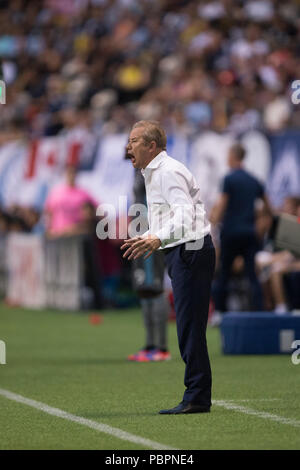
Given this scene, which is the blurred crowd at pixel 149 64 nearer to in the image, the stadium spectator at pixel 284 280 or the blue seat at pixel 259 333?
the stadium spectator at pixel 284 280

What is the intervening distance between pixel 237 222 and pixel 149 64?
10349 millimetres

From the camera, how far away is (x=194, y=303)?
7.40 metres

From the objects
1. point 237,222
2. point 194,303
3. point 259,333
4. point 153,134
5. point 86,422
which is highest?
point 153,134

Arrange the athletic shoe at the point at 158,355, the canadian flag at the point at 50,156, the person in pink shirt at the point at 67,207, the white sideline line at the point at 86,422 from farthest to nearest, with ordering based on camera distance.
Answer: the canadian flag at the point at 50,156
the person in pink shirt at the point at 67,207
the athletic shoe at the point at 158,355
the white sideline line at the point at 86,422

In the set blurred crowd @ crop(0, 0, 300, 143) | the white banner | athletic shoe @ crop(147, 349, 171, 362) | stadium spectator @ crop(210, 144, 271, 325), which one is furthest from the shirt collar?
the white banner

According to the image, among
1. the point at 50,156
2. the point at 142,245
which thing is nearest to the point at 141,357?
the point at 142,245

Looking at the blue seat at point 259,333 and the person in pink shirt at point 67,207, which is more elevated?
the person in pink shirt at point 67,207

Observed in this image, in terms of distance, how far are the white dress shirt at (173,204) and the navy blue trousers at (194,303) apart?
0.39 feet

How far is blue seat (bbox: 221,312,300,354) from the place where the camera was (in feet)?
37.1

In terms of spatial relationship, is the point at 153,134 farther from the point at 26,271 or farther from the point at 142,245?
the point at 26,271

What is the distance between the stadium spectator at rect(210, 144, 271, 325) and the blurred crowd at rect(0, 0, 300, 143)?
106 inches

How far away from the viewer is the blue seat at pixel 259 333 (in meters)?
11.3

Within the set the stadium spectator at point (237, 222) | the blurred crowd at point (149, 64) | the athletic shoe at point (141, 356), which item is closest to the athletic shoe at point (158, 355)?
the athletic shoe at point (141, 356)
